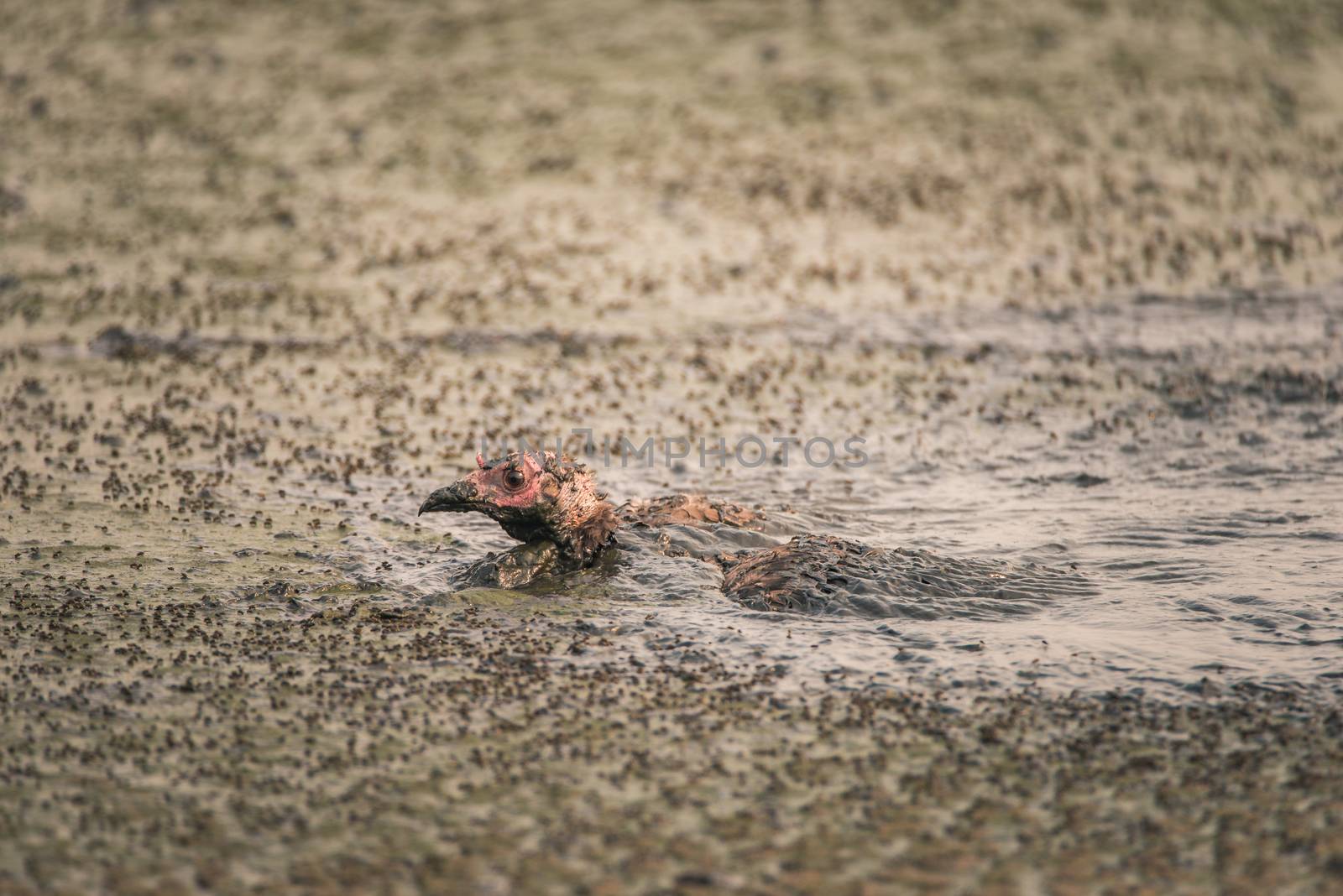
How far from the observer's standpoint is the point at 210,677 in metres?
7.78

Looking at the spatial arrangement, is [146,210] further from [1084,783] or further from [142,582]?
[1084,783]

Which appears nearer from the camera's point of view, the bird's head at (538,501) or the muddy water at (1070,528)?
the muddy water at (1070,528)

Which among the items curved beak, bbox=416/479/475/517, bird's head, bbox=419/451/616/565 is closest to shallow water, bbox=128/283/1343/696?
bird's head, bbox=419/451/616/565

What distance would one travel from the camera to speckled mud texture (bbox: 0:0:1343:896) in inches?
252

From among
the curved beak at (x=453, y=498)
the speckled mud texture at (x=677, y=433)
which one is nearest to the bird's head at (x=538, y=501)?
the curved beak at (x=453, y=498)

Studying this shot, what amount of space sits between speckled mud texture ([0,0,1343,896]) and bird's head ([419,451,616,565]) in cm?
25

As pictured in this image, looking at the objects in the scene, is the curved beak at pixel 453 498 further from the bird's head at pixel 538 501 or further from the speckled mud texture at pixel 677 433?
the speckled mud texture at pixel 677 433

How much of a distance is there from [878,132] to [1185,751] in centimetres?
1784

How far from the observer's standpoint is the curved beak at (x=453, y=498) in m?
9.00

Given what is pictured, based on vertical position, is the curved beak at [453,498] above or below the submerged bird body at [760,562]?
above

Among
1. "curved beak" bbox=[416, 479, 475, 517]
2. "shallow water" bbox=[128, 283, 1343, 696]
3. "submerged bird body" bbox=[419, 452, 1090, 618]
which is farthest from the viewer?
"curved beak" bbox=[416, 479, 475, 517]

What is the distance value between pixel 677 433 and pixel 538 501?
4.31 meters

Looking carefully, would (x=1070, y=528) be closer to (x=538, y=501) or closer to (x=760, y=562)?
(x=760, y=562)

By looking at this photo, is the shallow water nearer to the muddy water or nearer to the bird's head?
the muddy water
